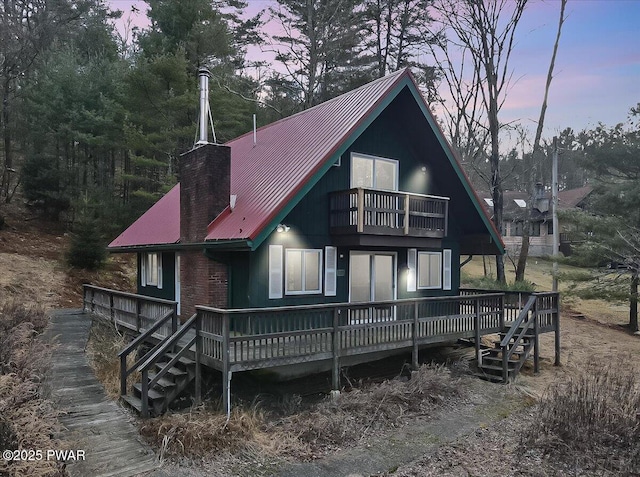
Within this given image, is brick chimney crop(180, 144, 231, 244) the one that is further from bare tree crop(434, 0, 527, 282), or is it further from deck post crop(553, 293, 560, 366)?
bare tree crop(434, 0, 527, 282)

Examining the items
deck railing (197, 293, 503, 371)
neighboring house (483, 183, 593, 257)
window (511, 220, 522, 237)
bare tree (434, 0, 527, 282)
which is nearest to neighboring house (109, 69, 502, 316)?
deck railing (197, 293, 503, 371)

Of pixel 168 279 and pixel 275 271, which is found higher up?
pixel 275 271

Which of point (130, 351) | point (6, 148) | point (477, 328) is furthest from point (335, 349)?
point (6, 148)

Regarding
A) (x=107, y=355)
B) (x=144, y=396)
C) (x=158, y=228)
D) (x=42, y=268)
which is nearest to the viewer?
(x=144, y=396)

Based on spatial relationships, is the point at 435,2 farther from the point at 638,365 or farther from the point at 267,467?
the point at 267,467

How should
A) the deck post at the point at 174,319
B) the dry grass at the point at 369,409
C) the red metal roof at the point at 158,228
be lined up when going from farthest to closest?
the red metal roof at the point at 158,228
the deck post at the point at 174,319
the dry grass at the point at 369,409

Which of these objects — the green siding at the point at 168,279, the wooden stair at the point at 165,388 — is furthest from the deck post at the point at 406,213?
the green siding at the point at 168,279

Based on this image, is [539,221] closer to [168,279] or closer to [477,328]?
[477,328]

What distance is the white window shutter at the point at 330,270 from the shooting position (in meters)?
11.4

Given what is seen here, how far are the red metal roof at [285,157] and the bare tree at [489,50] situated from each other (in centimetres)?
1255

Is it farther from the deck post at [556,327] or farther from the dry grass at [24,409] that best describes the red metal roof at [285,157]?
the deck post at [556,327]

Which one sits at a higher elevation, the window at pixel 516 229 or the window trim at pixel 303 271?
the window at pixel 516 229

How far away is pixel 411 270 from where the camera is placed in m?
13.4

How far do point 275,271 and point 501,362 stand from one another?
21.1 ft
